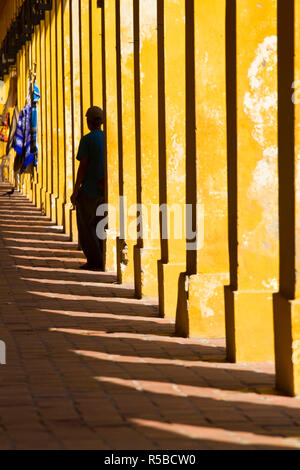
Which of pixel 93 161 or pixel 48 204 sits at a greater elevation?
pixel 93 161

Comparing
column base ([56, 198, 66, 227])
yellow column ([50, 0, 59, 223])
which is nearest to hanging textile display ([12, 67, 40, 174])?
yellow column ([50, 0, 59, 223])

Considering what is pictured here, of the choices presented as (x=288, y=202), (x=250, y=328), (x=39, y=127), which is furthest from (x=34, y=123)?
(x=288, y=202)

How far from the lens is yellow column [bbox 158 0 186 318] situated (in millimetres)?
11305

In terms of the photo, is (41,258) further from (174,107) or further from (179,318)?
(179,318)

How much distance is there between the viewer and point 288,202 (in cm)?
762

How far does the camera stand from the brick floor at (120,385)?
20.7ft

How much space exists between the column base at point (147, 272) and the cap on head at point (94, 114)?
3.03 m

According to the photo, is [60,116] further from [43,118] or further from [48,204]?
[43,118]

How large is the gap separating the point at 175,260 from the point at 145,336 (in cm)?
Answer: 156

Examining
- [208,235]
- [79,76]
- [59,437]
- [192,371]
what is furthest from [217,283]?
[79,76]

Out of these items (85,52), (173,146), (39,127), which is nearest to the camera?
(173,146)

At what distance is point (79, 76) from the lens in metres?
20.8

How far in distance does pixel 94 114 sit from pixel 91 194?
3.37ft

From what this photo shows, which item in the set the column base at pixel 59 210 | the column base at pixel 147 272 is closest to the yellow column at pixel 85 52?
the column base at pixel 59 210
